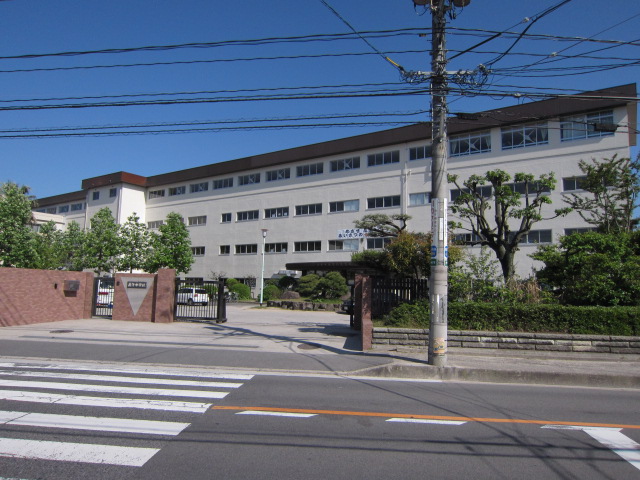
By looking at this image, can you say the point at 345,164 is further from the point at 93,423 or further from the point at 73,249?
the point at 93,423

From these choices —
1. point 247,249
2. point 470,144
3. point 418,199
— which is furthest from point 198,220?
point 470,144

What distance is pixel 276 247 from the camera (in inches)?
1900

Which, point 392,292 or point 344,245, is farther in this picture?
point 344,245

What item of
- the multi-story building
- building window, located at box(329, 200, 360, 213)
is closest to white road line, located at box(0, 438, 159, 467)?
the multi-story building

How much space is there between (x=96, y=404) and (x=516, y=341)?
9.88 metres

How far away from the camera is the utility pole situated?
9977 mm

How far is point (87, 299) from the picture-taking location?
813 inches

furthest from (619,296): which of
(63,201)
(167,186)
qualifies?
(63,201)

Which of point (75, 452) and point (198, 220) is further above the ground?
point (198, 220)

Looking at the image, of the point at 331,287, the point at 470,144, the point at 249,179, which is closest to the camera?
the point at 331,287

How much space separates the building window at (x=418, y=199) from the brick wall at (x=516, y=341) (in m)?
27.4

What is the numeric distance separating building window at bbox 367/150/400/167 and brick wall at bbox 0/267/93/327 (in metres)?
28.0

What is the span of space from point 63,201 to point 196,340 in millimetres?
65211

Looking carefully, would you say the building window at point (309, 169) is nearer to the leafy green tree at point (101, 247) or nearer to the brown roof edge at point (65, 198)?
the leafy green tree at point (101, 247)
